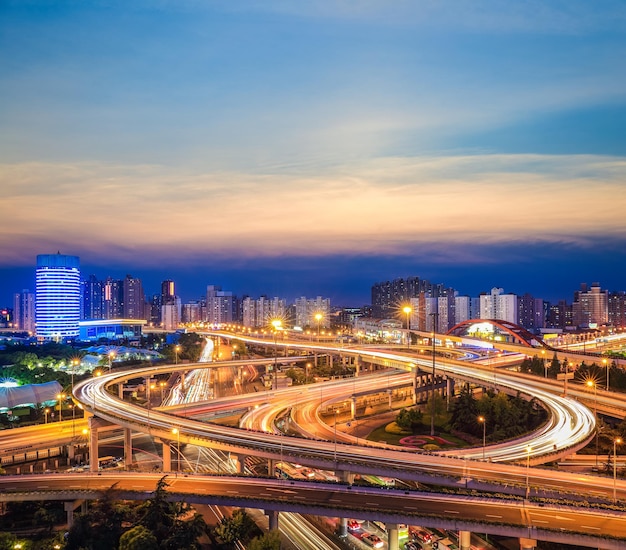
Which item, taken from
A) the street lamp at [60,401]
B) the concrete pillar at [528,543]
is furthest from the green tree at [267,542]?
the street lamp at [60,401]

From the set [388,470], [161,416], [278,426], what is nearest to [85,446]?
[161,416]

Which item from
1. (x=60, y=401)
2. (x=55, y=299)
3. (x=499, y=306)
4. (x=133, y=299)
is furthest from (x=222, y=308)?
(x=60, y=401)

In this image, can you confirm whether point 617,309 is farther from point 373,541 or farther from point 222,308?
point 373,541

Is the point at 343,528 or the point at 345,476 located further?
the point at 345,476

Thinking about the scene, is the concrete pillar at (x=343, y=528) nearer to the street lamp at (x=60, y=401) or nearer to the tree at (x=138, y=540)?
the tree at (x=138, y=540)

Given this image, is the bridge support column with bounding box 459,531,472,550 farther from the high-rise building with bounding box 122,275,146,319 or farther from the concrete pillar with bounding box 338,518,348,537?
the high-rise building with bounding box 122,275,146,319

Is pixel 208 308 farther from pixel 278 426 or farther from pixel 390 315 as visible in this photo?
pixel 278 426
